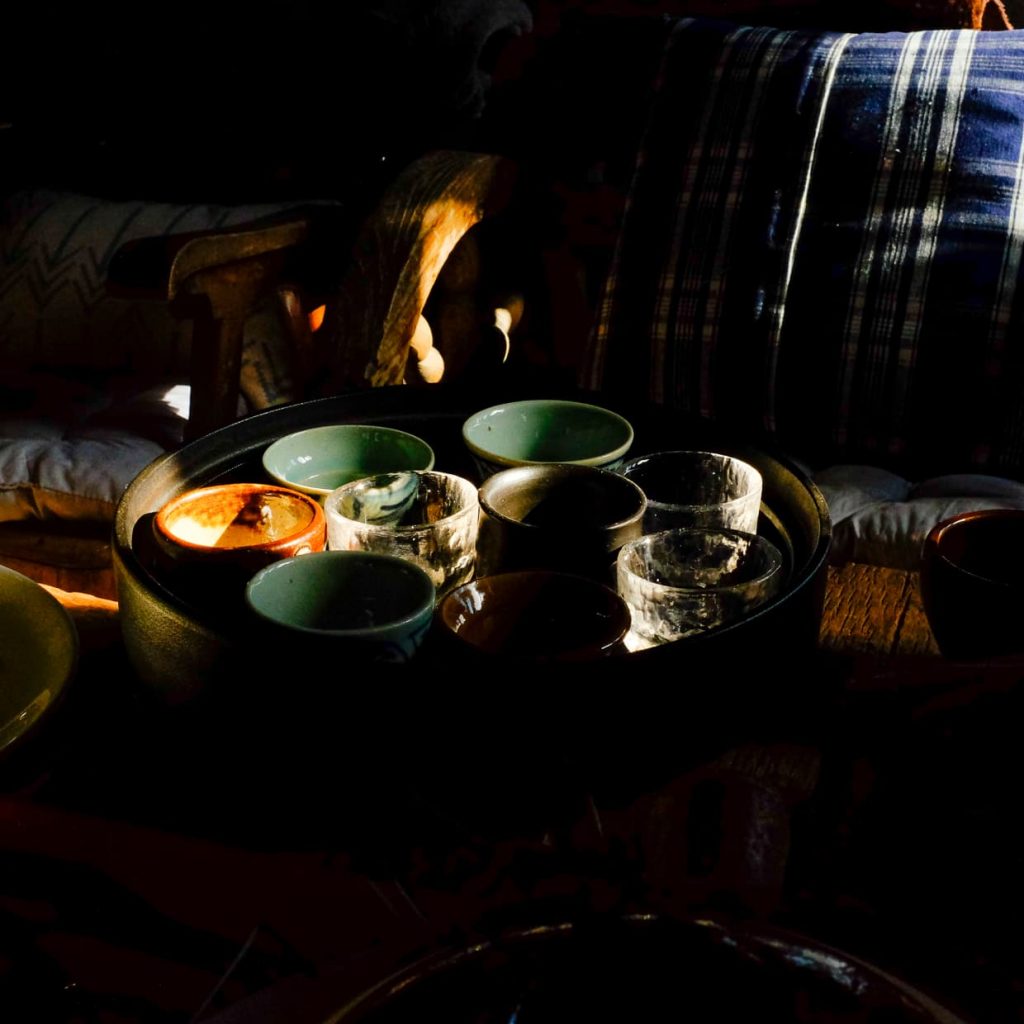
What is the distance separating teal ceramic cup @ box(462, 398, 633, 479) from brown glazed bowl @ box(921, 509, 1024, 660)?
31 cm

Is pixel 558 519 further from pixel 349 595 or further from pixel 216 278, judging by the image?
pixel 216 278

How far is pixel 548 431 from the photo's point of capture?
42.2 inches

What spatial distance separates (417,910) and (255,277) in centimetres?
118

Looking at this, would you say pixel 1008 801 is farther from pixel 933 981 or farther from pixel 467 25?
pixel 467 25

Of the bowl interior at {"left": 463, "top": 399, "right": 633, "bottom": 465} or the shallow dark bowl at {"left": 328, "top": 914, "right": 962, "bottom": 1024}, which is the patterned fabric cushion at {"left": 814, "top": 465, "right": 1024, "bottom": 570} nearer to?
the bowl interior at {"left": 463, "top": 399, "right": 633, "bottom": 465}

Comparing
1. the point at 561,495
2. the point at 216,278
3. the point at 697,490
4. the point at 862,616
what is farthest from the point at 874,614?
the point at 216,278

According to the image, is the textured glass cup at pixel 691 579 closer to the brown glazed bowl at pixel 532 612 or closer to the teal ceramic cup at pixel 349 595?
the brown glazed bowl at pixel 532 612

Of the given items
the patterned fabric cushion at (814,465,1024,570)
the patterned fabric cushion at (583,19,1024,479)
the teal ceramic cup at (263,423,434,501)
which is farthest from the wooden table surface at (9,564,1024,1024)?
the patterned fabric cushion at (583,19,1024,479)

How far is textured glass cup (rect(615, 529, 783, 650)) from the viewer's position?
77 cm

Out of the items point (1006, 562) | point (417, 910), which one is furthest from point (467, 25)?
point (417, 910)

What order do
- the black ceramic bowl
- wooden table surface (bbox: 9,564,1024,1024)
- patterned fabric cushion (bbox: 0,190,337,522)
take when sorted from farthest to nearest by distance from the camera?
patterned fabric cushion (bbox: 0,190,337,522), the black ceramic bowl, wooden table surface (bbox: 9,564,1024,1024)

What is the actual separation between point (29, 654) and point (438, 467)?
0.46m

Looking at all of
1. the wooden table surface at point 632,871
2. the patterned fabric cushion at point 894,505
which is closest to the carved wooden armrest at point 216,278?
the patterned fabric cushion at point 894,505

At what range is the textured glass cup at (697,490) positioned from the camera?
2.93 ft
